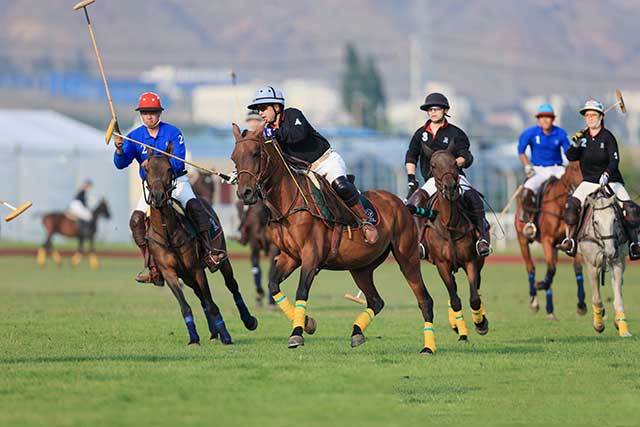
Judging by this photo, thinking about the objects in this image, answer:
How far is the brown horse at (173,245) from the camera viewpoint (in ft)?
55.7

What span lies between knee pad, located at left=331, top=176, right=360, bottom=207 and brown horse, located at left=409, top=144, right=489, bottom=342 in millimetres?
1780

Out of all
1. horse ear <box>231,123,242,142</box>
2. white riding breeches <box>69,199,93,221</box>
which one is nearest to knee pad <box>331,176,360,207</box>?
horse ear <box>231,123,242,142</box>

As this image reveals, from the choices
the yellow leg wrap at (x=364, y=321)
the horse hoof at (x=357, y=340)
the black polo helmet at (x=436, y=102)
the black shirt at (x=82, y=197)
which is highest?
the black shirt at (x=82, y=197)

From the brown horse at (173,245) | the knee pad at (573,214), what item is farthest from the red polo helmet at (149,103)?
the knee pad at (573,214)

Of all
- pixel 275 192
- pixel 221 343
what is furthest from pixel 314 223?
pixel 221 343

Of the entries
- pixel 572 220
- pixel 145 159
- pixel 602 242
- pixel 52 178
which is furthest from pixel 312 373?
pixel 52 178

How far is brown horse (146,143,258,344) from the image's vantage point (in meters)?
17.0

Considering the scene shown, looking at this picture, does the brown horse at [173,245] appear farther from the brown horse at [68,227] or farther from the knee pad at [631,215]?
the brown horse at [68,227]

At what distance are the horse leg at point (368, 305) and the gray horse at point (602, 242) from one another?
3707 millimetres

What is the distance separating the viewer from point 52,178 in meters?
64.5

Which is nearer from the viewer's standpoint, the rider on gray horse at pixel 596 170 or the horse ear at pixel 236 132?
the horse ear at pixel 236 132

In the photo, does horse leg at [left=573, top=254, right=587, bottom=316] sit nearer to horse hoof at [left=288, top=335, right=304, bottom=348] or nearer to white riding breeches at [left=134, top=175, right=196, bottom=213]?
white riding breeches at [left=134, top=175, right=196, bottom=213]

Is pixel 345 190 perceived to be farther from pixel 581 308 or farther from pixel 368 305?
pixel 581 308

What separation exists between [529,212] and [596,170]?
4.17 meters
